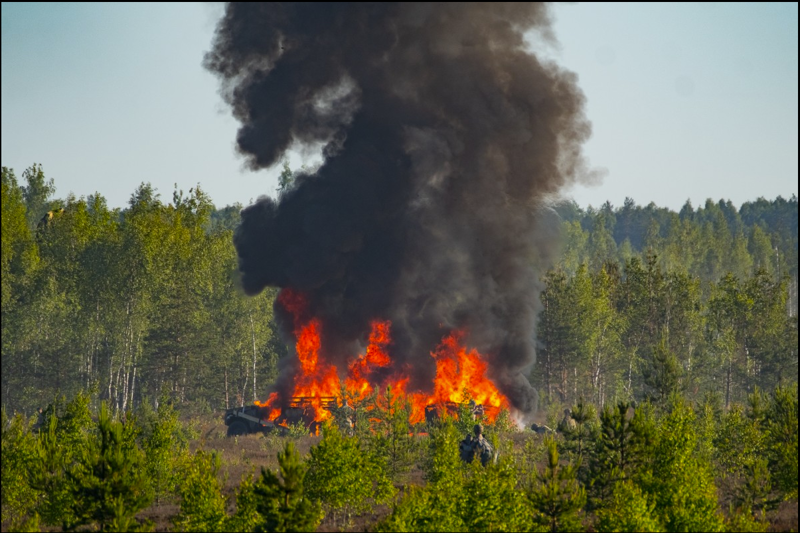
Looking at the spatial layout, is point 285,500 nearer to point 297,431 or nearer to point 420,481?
point 420,481

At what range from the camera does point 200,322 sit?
8119cm

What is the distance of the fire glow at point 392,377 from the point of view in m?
64.1

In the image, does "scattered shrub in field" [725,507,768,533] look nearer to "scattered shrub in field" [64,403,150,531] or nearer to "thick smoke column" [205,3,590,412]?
"scattered shrub in field" [64,403,150,531]

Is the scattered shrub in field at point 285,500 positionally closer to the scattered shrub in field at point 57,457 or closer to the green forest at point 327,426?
the green forest at point 327,426


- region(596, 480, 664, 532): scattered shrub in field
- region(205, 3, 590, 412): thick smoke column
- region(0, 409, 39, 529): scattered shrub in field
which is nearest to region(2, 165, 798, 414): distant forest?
region(205, 3, 590, 412): thick smoke column

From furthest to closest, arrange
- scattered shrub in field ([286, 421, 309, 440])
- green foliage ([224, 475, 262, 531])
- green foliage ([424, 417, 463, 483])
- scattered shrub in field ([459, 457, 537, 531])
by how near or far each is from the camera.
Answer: scattered shrub in field ([286, 421, 309, 440]), green foliage ([424, 417, 463, 483]), green foliage ([224, 475, 262, 531]), scattered shrub in field ([459, 457, 537, 531])

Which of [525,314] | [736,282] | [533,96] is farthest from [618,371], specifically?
[533,96]

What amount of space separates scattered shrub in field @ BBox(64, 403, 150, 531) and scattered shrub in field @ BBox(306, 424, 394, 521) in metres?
7.15

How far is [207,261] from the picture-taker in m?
83.9

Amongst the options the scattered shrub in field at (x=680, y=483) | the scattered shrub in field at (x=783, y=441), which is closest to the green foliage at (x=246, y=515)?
the scattered shrub in field at (x=680, y=483)

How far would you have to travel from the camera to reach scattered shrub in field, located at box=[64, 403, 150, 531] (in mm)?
35594

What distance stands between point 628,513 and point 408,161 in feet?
125

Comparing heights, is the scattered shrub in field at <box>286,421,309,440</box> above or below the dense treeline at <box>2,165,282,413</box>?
below

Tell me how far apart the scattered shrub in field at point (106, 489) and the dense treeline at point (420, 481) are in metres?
0.05
